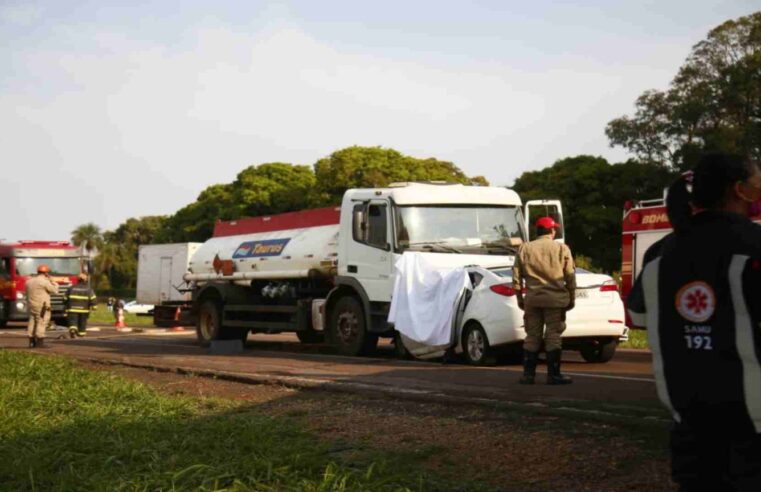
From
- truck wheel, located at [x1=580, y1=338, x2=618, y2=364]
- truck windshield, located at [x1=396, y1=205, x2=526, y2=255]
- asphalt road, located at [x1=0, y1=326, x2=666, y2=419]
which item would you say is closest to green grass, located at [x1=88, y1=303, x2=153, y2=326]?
asphalt road, located at [x1=0, y1=326, x2=666, y2=419]

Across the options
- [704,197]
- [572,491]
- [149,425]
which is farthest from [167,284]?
[704,197]

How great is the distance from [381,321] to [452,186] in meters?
2.58

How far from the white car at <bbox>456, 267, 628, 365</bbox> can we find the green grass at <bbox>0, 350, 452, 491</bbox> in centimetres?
536

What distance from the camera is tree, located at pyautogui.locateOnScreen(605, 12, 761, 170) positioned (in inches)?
1940

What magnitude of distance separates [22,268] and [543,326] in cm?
2860

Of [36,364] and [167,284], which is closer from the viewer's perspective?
[36,364]

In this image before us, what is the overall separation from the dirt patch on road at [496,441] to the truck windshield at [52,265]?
28.4 m

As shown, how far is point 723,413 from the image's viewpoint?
3857 millimetres

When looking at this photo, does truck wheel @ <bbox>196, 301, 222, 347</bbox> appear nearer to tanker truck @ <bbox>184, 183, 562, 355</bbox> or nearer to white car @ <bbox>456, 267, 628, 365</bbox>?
tanker truck @ <bbox>184, 183, 562, 355</bbox>

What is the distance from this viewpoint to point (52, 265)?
3778cm

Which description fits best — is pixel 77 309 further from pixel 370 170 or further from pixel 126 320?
pixel 370 170

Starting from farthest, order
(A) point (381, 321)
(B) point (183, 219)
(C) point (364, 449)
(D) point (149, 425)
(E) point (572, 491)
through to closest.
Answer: (B) point (183, 219) < (A) point (381, 321) < (D) point (149, 425) < (C) point (364, 449) < (E) point (572, 491)

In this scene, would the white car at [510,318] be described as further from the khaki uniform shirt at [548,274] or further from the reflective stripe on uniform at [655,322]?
the reflective stripe on uniform at [655,322]

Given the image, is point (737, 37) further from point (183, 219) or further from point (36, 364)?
point (183, 219)
